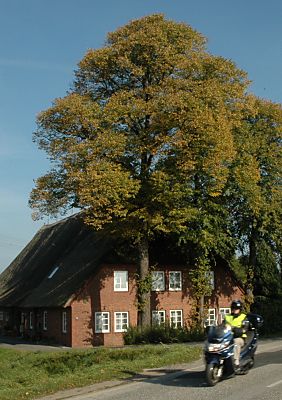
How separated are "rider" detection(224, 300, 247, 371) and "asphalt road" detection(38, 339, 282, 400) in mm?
619

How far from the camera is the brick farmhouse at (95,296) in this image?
38.9 metres

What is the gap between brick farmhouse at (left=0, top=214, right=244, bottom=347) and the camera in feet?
128

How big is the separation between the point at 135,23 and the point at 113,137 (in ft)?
23.6

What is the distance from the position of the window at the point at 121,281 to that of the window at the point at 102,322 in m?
1.96

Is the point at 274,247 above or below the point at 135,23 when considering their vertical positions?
below

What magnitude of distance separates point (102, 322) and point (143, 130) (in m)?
14.7

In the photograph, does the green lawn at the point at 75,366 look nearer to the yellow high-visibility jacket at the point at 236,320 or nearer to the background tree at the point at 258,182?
the yellow high-visibility jacket at the point at 236,320

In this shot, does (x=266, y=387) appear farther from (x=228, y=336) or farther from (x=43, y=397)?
(x=43, y=397)

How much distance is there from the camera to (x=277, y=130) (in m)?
38.5

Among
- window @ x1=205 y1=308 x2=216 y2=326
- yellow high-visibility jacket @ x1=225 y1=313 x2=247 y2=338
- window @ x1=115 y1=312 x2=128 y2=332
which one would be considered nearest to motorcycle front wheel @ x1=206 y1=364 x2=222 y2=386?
yellow high-visibility jacket @ x1=225 y1=313 x2=247 y2=338

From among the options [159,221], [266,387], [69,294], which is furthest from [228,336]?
[69,294]

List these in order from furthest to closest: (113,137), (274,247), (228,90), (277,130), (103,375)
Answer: (274,247) → (277,130) → (228,90) → (113,137) → (103,375)

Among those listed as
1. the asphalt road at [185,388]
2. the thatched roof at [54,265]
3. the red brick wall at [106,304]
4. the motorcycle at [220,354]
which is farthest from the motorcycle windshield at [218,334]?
the red brick wall at [106,304]

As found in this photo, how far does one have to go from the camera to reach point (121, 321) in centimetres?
4019
